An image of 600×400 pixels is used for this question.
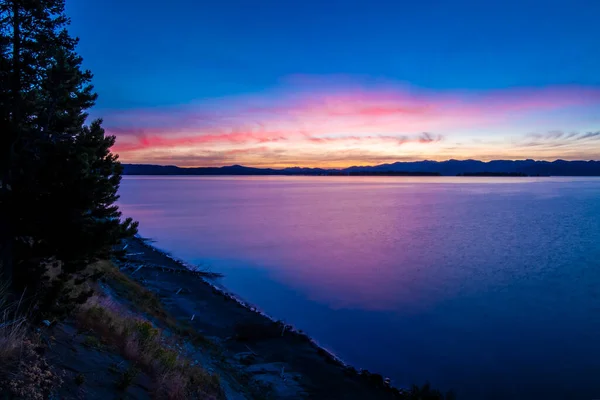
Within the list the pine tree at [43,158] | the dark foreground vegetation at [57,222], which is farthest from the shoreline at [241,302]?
the pine tree at [43,158]

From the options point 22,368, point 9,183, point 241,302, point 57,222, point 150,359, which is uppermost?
point 9,183

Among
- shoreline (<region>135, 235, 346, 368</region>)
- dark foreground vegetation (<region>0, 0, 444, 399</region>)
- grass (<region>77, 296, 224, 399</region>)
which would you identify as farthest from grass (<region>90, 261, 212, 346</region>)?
dark foreground vegetation (<region>0, 0, 444, 399</region>)

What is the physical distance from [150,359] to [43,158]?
413cm

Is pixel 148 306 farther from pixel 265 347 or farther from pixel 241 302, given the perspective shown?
pixel 241 302

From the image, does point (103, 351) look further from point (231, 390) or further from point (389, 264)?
point (389, 264)

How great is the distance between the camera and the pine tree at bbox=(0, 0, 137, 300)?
626 centimetres

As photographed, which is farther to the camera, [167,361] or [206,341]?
[206,341]

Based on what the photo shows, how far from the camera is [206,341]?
12.8m

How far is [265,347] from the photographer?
44.3 feet

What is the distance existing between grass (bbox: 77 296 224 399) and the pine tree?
62.5 inches

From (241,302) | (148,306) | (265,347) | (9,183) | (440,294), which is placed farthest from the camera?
(440,294)

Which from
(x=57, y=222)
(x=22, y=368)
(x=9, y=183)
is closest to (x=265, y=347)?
(x=57, y=222)

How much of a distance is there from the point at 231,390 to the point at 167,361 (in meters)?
2.13

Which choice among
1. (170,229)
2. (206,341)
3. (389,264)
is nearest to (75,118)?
(206,341)
